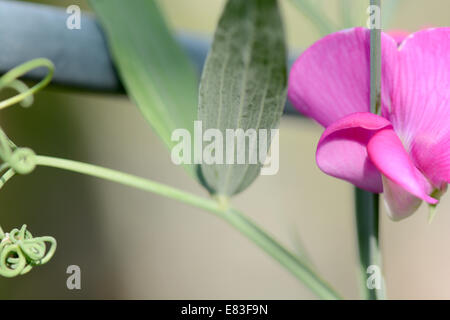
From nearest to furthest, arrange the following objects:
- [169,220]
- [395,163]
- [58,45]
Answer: [395,163]
[58,45]
[169,220]

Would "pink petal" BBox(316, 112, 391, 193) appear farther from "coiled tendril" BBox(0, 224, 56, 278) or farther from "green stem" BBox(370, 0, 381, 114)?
"coiled tendril" BBox(0, 224, 56, 278)

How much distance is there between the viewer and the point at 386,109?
27 cm

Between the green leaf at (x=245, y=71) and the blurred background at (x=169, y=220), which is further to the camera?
the blurred background at (x=169, y=220)

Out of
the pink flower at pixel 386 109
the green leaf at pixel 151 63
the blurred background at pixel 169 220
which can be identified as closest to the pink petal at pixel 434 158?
the pink flower at pixel 386 109

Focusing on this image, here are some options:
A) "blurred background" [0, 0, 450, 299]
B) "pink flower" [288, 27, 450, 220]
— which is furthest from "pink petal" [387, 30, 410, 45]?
"blurred background" [0, 0, 450, 299]

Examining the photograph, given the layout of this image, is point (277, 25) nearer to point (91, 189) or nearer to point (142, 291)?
point (142, 291)

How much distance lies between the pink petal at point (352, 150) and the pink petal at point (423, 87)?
0.02 metres

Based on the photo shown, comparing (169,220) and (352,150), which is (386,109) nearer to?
(352,150)

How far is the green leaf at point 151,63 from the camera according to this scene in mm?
330

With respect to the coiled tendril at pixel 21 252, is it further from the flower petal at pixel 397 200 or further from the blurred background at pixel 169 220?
the blurred background at pixel 169 220

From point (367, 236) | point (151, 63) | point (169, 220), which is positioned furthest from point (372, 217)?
point (169, 220)

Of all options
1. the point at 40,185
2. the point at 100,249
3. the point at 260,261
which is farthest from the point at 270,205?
the point at 40,185

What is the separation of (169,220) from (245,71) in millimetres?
1617

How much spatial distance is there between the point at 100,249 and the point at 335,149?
165 cm
